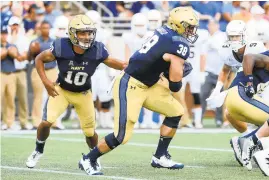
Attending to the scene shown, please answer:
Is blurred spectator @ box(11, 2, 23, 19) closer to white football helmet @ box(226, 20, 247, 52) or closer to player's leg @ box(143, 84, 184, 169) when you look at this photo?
white football helmet @ box(226, 20, 247, 52)

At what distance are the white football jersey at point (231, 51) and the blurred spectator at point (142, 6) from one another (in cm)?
640

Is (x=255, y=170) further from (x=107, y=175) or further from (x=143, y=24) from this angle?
(x=143, y=24)

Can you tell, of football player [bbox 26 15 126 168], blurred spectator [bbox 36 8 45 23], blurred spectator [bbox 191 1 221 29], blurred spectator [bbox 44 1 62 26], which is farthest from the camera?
blurred spectator [bbox 191 1 221 29]

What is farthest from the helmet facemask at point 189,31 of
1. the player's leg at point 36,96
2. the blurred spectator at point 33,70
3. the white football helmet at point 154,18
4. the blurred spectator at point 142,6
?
the blurred spectator at point 142,6

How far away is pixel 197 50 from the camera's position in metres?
14.5

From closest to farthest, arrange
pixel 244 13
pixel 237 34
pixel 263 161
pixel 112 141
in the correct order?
pixel 263 161
pixel 112 141
pixel 237 34
pixel 244 13

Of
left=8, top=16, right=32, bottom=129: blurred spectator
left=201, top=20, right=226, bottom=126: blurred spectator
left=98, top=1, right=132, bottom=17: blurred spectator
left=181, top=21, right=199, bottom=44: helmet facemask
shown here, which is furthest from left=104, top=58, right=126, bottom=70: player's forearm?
left=98, top=1, right=132, bottom=17: blurred spectator

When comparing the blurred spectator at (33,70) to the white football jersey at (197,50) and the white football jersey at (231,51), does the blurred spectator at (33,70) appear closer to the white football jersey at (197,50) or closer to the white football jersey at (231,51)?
the white football jersey at (197,50)

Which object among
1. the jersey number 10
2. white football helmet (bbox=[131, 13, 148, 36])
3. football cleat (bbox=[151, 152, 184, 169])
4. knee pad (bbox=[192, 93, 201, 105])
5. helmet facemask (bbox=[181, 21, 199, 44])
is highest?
helmet facemask (bbox=[181, 21, 199, 44])

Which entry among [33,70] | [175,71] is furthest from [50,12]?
[175,71]

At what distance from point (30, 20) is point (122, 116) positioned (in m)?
7.28

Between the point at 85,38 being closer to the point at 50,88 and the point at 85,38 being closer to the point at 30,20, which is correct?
the point at 50,88

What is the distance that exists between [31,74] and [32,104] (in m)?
0.86

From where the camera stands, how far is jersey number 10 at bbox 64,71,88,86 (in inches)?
352
